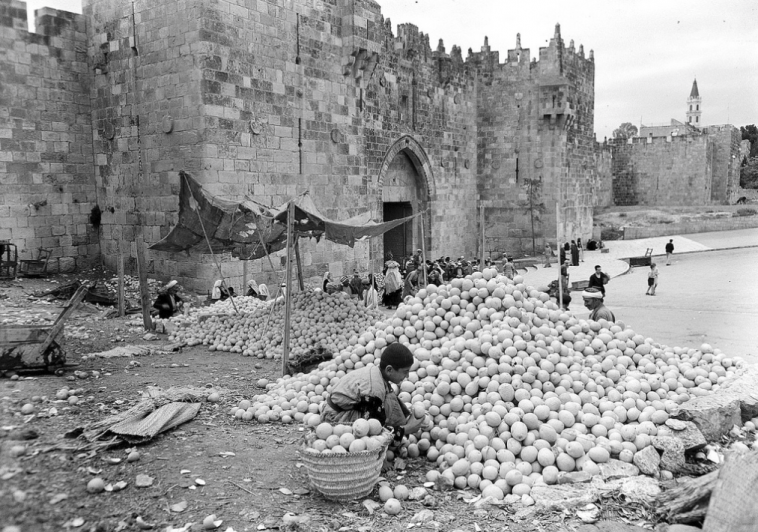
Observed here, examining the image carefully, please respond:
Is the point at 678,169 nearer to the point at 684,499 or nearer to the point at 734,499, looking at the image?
the point at 684,499

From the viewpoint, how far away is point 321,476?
411cm

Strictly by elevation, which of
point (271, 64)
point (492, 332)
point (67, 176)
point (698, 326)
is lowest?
point (698, 326)

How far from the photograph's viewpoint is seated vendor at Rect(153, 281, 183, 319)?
1089cm

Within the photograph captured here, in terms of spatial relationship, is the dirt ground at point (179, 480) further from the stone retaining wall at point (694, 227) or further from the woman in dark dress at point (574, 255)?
the stone retaining wall at point (694, 227)

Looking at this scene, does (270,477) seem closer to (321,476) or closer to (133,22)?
(321,476)

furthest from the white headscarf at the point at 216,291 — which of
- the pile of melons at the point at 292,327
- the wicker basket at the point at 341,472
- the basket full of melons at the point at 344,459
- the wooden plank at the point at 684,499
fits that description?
the wooden plank at the point at 684,499

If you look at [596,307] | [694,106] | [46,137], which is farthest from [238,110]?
[694,106]

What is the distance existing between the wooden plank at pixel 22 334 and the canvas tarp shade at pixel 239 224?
3.34 m

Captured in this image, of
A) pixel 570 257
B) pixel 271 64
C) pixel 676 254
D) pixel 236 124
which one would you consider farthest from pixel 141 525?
pixel 676 254

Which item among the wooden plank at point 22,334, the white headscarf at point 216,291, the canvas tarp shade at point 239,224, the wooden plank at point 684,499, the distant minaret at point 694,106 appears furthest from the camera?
the distant minaret at point 694,106

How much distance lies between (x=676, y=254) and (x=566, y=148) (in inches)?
256

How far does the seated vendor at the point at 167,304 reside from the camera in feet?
35.7

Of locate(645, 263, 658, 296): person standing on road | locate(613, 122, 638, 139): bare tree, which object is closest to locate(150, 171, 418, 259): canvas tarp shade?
locate(645, 263, 658, 296): person standing on road

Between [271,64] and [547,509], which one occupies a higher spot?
[271,64]
